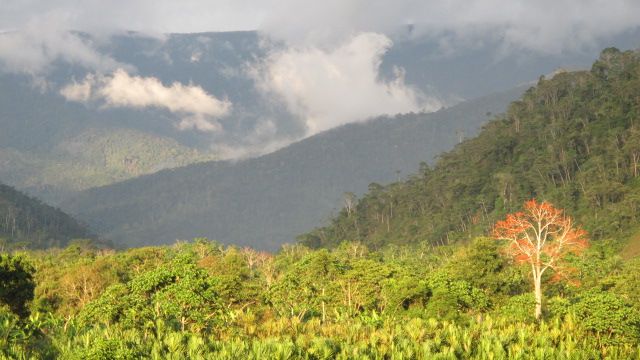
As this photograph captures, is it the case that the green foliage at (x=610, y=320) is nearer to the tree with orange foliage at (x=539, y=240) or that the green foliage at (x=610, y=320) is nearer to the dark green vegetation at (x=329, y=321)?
the dark green vegetation at (x=329, y=321)

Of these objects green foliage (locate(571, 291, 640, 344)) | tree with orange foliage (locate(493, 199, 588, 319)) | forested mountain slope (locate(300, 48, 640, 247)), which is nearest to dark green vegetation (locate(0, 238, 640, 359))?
green foliage (locate(571, 291, 640, 344))

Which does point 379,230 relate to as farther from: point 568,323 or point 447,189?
point 568,323

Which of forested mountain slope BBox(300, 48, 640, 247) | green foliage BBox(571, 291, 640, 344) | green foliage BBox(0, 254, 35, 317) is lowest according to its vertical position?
green foliage BBox(571, 291, 640, 344)

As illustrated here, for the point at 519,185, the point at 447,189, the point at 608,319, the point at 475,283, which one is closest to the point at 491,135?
the point at 447,189

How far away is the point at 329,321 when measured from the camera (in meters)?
33.8

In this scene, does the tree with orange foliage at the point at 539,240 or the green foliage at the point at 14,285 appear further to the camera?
the green foliage at the point at 14,285

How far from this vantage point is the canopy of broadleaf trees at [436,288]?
2377 cm

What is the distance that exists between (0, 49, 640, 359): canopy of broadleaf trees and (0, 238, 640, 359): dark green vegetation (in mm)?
97

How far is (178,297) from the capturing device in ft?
92.5

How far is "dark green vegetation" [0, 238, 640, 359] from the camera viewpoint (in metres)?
22.2

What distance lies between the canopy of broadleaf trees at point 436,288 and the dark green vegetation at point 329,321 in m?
0.10

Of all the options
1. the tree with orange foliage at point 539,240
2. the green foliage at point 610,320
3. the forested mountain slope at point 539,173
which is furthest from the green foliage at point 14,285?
the forested mountain slope at point 539,173

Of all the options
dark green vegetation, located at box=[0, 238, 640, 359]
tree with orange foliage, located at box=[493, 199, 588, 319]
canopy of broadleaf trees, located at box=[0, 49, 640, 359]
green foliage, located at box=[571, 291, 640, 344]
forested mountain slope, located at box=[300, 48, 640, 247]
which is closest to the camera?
dark green vegetation, located at box=[0, 238, 640, 359]

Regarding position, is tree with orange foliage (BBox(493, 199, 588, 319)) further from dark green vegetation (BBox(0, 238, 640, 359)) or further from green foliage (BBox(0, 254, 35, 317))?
green foliage (BBox(0, 254, 35, 317))
